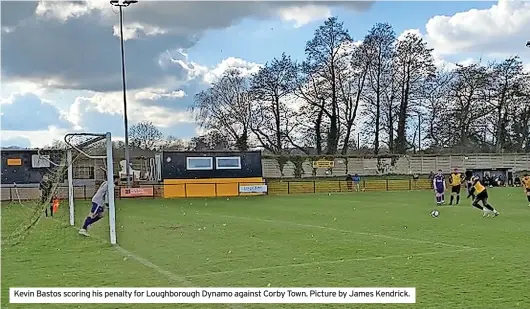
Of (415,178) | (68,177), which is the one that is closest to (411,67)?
(415,178)

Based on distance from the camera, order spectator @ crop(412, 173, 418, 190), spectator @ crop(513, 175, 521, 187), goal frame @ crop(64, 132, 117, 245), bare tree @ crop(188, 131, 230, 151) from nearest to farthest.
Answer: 1. goal frame @ crop(64, 132, 117, 245)
2. spectator @ crop(412, 173, 418, 190)
3. spectator @ crop(513, 175, 521, 187)
4. bare tree @ crop(188, 131, 230, 151)

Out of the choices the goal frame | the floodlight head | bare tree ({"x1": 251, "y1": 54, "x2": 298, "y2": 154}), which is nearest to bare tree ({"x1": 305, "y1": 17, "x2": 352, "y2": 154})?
bare tree ({"x1": 251, "y1": 54, "x2": 298, "y2": 154})

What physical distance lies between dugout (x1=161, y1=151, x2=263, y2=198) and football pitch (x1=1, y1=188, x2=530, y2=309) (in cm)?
2151

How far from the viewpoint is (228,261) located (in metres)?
12.6

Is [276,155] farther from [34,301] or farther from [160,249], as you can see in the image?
[34,301]

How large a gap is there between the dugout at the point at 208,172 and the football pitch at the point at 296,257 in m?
21.5

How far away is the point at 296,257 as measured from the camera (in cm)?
1309

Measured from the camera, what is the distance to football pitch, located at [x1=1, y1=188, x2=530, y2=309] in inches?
395

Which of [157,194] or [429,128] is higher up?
[429,128]

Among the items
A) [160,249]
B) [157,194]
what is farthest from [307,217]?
[157,194]

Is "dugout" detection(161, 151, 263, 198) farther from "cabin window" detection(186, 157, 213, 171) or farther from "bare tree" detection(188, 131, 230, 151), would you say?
"bare tree" detection(188, 131, 230, 151)

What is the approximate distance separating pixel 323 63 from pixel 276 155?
388 inches
